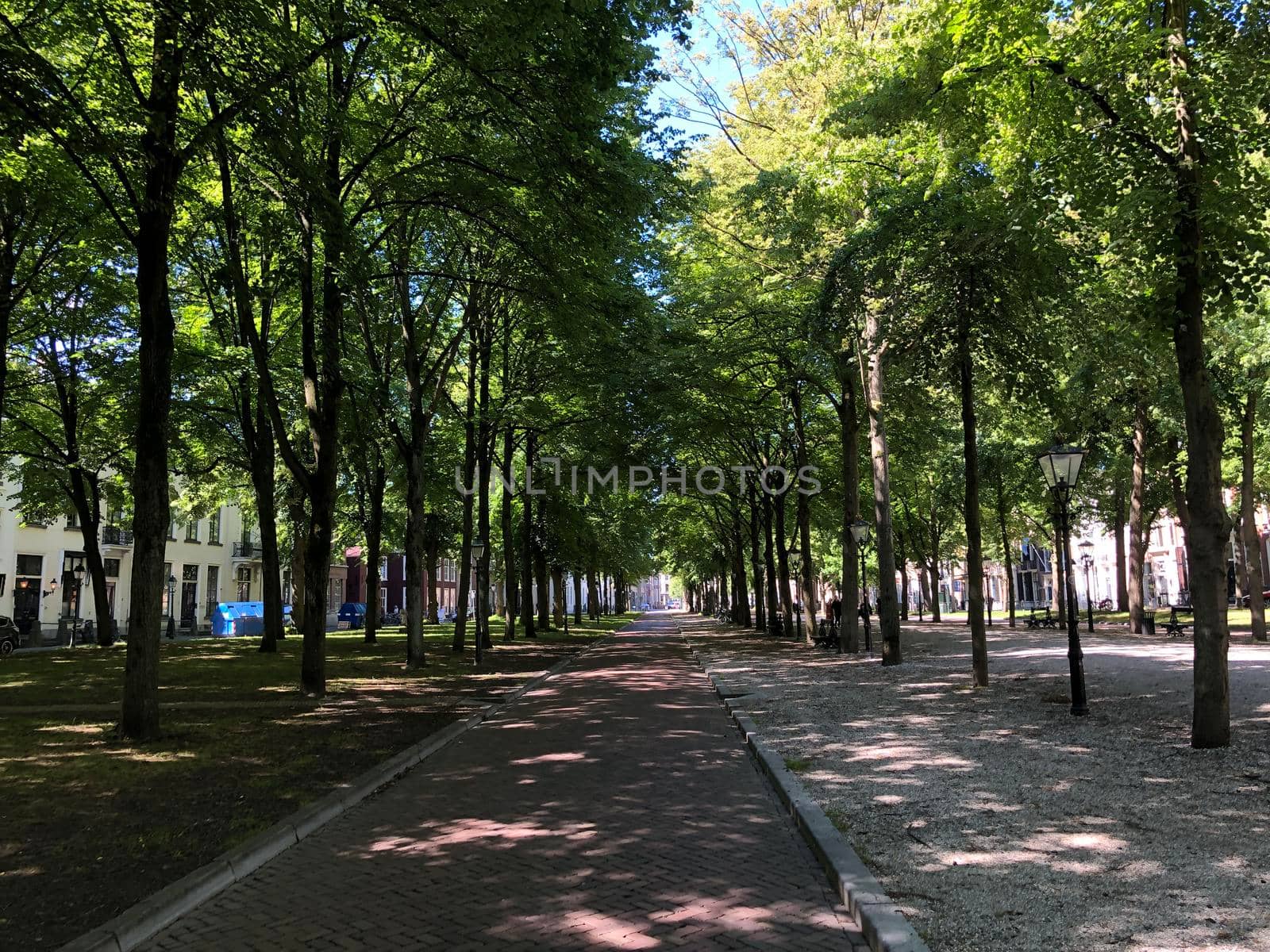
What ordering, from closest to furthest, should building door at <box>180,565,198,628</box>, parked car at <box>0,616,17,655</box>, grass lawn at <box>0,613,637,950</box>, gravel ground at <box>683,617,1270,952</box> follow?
gravel ground at <box>683,617,1270,952</box> < grass lawn at <box>0,613,637,950</box> < parked car at <box>0,616,17,655</box> < building door at <box>180,565,198,628</box>

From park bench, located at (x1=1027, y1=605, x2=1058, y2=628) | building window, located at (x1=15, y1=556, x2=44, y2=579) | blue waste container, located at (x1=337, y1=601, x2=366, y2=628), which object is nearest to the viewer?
park bench, located at (x1=1027, y1=605, x2=1058, y2=628)

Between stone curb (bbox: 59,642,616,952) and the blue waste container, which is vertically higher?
stone curb (bbox: 59,642,616,952)

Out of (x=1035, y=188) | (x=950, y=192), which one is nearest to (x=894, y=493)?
(x=950, y=192)

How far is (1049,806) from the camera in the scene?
6.57 metres

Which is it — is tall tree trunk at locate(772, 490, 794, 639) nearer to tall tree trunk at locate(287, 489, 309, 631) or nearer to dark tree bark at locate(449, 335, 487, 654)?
dark tree bark at locate(449, 335, 487, 654)

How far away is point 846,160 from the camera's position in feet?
48.4

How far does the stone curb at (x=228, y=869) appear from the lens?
445 centimetres

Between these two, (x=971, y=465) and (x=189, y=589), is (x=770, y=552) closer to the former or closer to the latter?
(x=971, y=465)

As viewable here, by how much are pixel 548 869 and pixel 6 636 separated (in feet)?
96.4

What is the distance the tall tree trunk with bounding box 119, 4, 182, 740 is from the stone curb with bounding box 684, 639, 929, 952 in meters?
7.09

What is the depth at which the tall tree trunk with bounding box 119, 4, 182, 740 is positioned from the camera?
9.91 meters

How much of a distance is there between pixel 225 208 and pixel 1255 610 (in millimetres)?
25874

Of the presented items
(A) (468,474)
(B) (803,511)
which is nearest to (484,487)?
(A) (468,474)

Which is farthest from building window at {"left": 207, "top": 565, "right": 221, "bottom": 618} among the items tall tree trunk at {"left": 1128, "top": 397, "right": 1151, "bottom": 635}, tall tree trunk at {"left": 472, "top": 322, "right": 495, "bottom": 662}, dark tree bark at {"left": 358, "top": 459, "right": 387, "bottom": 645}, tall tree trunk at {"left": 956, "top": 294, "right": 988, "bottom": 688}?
tall tree trunk at {"left": 956, "top": 294, "right": 988, "bottom": 688}
